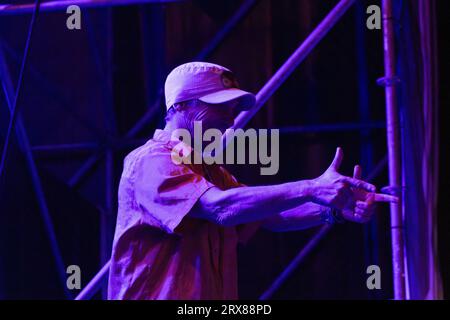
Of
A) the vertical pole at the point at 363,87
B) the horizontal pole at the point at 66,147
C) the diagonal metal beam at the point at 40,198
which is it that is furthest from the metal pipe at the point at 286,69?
the horizontal pole at the point at 66,147

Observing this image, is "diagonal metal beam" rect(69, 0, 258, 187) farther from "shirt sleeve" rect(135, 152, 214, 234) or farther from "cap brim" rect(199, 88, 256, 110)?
"shirt sleeve" rect(135, 152, 214, 234)

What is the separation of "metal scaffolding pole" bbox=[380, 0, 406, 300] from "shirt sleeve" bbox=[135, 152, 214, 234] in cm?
77

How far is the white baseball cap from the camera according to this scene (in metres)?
2.10

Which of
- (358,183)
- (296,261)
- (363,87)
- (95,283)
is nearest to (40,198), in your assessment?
(95,283)

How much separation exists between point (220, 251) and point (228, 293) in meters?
0.11

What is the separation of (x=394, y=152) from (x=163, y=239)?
0.88m

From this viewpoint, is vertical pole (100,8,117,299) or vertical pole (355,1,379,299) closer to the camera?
vertical pole (355,1,379,299)

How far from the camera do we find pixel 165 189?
6.37 feet

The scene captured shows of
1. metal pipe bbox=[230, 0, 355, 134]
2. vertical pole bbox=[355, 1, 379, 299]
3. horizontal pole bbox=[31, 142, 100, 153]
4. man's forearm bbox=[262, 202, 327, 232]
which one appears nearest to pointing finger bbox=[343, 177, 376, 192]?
man's forearm bbox=[262, 202, 327, 232]

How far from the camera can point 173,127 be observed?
7.03 feet

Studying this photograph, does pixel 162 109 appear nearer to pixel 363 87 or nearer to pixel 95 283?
pixel 363 87

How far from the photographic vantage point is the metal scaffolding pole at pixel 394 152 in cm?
248

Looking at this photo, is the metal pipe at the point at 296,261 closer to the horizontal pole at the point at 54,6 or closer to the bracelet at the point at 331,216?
the horizontal pole at the point at 54,6
